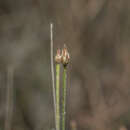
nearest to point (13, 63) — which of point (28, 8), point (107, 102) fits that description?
point (28, 8)

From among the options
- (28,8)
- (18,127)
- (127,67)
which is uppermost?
(28,8)

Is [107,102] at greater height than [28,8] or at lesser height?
lesser

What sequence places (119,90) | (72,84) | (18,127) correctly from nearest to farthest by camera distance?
(18,127) < (119,90) < (72,84)

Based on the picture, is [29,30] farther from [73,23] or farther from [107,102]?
[107,102]

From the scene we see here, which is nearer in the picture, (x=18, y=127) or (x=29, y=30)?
(x=18, y=127)

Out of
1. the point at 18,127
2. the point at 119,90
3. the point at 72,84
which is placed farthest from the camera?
the point at 72,84

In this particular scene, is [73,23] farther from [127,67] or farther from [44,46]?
[127,67]
